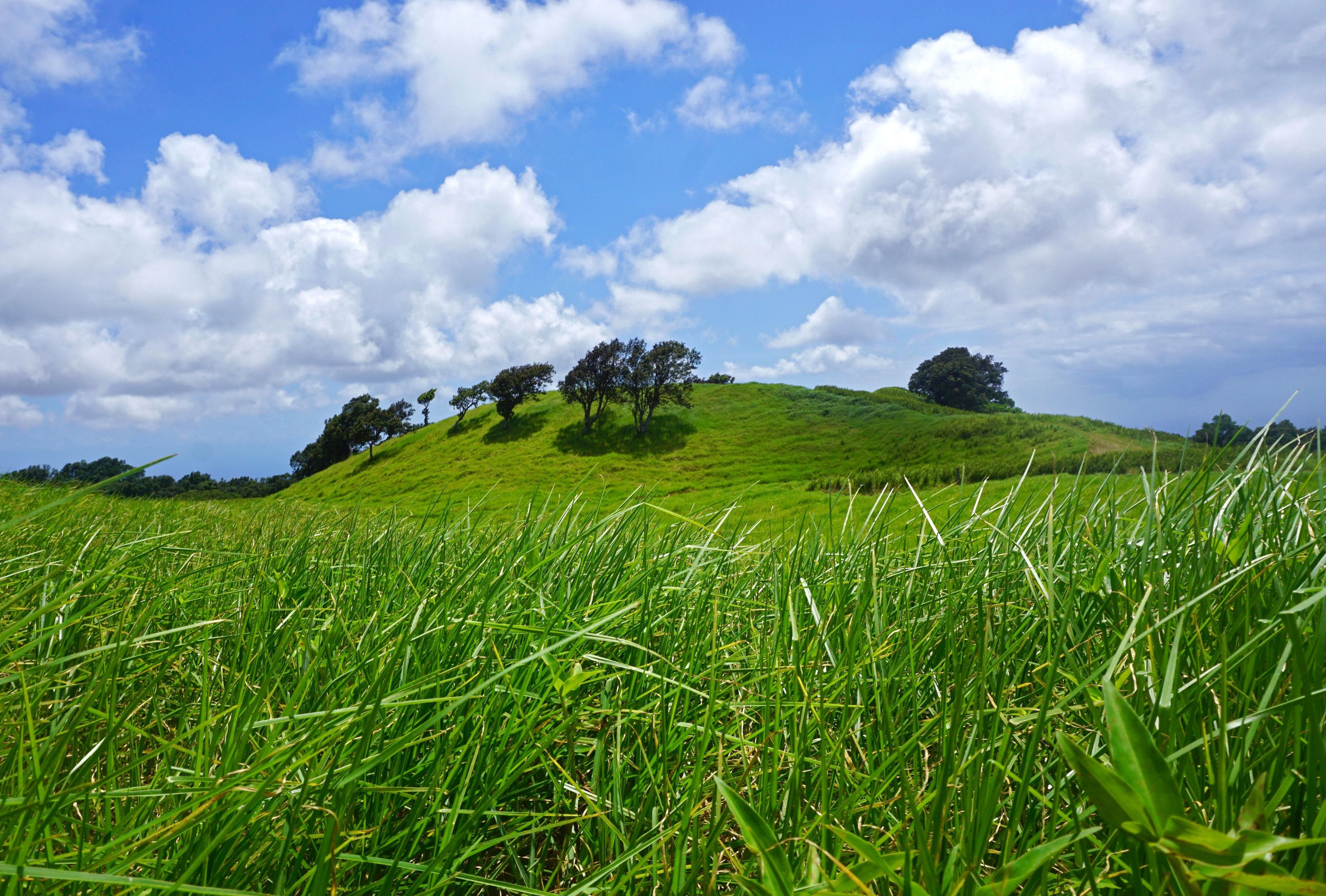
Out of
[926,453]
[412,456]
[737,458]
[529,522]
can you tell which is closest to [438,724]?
[529,522]

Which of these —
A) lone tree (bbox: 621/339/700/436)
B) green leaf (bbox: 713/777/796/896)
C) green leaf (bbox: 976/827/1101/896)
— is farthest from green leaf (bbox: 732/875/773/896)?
lone tree (bbox: 621/339/700/436)

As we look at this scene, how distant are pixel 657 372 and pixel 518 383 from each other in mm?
17294

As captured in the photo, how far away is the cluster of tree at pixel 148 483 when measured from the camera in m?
8.50

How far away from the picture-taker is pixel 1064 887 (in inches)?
46.2

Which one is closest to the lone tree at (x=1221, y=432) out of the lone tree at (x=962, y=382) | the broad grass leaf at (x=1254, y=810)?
the broad grass leaf at (x=1254, y=810)

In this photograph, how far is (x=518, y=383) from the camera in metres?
71.1

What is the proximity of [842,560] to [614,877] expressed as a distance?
1499 mm

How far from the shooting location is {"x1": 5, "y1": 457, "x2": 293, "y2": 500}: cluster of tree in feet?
27.9

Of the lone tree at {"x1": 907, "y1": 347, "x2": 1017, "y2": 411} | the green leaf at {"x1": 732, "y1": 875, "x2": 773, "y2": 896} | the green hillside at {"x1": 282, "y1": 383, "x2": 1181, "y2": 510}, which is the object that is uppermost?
the lone tree at {"x1": 907, "y1": 347, "x2": 1017, "y2": 411}

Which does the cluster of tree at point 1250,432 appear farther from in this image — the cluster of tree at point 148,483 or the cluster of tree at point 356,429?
the cluster of tree at point 356,429

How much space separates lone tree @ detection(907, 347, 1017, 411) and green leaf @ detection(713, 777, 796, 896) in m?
83.5

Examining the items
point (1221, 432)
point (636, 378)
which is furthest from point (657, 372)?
point (1221, 432)

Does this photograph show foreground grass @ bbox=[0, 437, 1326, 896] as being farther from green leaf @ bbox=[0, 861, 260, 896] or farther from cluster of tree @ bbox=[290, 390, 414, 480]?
cluster of tree @ bbox=[290, 390, 414, 480]

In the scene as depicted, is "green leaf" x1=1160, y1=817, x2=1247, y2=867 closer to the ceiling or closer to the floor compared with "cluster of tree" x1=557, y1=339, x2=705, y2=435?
closer to the floor
